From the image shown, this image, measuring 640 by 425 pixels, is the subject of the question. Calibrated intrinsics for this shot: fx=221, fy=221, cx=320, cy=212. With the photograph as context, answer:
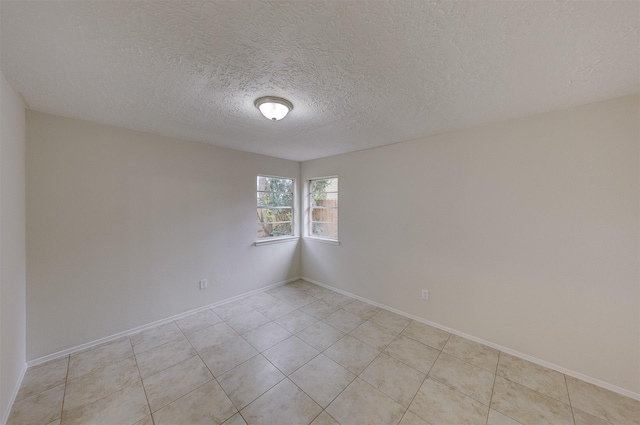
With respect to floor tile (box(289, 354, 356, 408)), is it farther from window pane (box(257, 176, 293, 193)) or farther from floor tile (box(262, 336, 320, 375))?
window pane (box(257, 176, 293, 193))

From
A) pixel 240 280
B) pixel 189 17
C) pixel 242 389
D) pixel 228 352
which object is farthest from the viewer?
pixel 240 280

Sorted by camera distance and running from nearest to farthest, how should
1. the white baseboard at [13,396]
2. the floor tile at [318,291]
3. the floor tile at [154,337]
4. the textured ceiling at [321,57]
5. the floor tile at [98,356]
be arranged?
the textured ceiling at [321,57], the white baseboard at [13,396], the floor tile at [98,356], the floor tile at [154,337], the floor tile at [318,291]

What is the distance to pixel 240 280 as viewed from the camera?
11.8ft

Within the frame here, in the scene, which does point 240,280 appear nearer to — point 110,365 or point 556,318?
point 110,365

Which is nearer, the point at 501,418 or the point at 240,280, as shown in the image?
the point at 501,418

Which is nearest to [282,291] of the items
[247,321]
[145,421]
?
[247,321]

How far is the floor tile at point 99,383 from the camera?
1.72m

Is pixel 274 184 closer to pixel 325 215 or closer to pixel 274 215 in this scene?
pixel 274 215

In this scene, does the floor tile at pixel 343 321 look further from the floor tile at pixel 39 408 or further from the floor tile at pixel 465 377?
the floor tile at pixel 39 408

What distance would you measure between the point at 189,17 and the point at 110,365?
292 cm

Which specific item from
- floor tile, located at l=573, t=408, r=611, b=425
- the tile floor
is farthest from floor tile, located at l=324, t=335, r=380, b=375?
floor tile, located at l=573, t=408, r=611, b=425

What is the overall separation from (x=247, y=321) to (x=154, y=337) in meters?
1.01

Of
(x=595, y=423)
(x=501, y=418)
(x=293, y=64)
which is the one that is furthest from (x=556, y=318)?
(x=293, y=64)

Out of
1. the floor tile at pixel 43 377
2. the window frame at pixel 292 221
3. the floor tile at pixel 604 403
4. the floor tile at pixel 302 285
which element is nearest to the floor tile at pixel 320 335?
the floor tile at pixel 302 285
